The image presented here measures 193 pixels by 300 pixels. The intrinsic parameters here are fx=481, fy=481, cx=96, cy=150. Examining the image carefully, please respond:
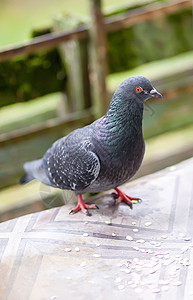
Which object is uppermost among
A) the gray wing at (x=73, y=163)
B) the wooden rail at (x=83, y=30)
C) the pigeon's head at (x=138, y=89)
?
the wooden rail at (x=83, y=30)

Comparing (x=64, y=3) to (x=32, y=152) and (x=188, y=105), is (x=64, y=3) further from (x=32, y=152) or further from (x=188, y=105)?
(x=32, y=152)

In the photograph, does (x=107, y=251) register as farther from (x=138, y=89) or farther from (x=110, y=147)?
(x=138, y=89)

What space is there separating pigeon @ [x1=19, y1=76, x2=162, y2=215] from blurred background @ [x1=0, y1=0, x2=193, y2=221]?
902 mm

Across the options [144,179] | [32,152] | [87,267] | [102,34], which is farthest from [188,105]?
[87,267]

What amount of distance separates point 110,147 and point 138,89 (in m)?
0.35

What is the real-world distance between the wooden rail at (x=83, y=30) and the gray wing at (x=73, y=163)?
53.7 inches

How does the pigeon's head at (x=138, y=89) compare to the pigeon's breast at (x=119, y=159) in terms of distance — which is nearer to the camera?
the pigeon's head at (x=138, y=89)

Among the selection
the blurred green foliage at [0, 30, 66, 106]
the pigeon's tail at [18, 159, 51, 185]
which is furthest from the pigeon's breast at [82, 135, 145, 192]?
the blurred green foliage at [0, 30, 66, 106]

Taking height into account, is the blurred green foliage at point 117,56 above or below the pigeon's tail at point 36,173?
above

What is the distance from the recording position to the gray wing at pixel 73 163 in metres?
2.52

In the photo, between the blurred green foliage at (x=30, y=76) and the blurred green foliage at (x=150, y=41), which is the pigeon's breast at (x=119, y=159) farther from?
the blurred green foliage at (x=150, y=41)

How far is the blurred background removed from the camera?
13.7 ft

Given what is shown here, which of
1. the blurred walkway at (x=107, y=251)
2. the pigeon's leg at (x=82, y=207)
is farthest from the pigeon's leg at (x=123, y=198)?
the pigeon's leg at (x=82, y=207)

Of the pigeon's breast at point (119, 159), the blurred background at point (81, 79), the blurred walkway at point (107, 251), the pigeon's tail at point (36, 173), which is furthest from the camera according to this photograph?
the blurred background at point (81, 79)
